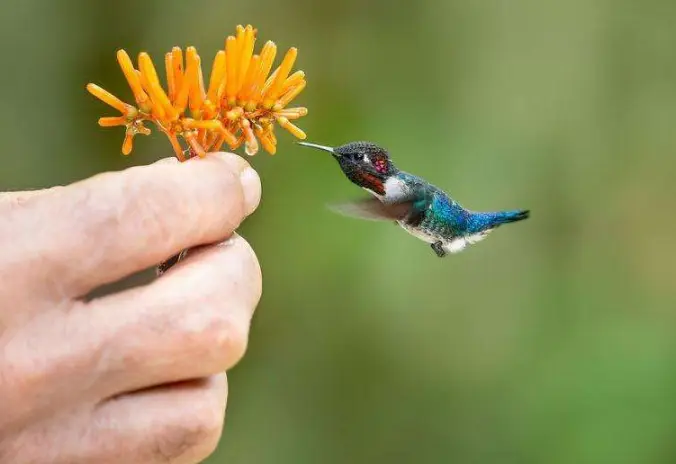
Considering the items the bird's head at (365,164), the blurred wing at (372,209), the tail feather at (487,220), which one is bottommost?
the tail feather at (487,220)

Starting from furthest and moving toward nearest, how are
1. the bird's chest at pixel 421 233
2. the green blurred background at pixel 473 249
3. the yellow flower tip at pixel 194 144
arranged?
the green blurred background at pixel 473 249 < the bird's chest at pixel 421 233 < the yellow flower tip at pixel 194 144

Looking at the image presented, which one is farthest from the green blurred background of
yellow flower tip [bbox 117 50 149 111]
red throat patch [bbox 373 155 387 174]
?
yellow flower tip [bbox 117 50 149 111]

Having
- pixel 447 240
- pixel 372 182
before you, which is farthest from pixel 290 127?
pixel 447 240

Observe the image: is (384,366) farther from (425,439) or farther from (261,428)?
(261,428)

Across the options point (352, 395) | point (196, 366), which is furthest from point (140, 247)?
point (352, 395)

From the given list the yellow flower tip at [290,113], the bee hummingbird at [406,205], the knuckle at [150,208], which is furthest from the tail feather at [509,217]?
the knuckle at [150,208]

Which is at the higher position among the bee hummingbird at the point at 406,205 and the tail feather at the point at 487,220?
A: the bee hummingbird at the point at 406,205

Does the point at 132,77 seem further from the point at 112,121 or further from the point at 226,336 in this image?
the point at 226,336

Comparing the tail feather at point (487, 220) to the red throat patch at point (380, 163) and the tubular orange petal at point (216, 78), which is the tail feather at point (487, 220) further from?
the tubular orange petal at point (216, 78)

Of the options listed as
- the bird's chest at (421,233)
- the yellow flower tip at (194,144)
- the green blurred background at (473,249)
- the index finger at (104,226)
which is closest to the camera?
the index finger at (104,226)
